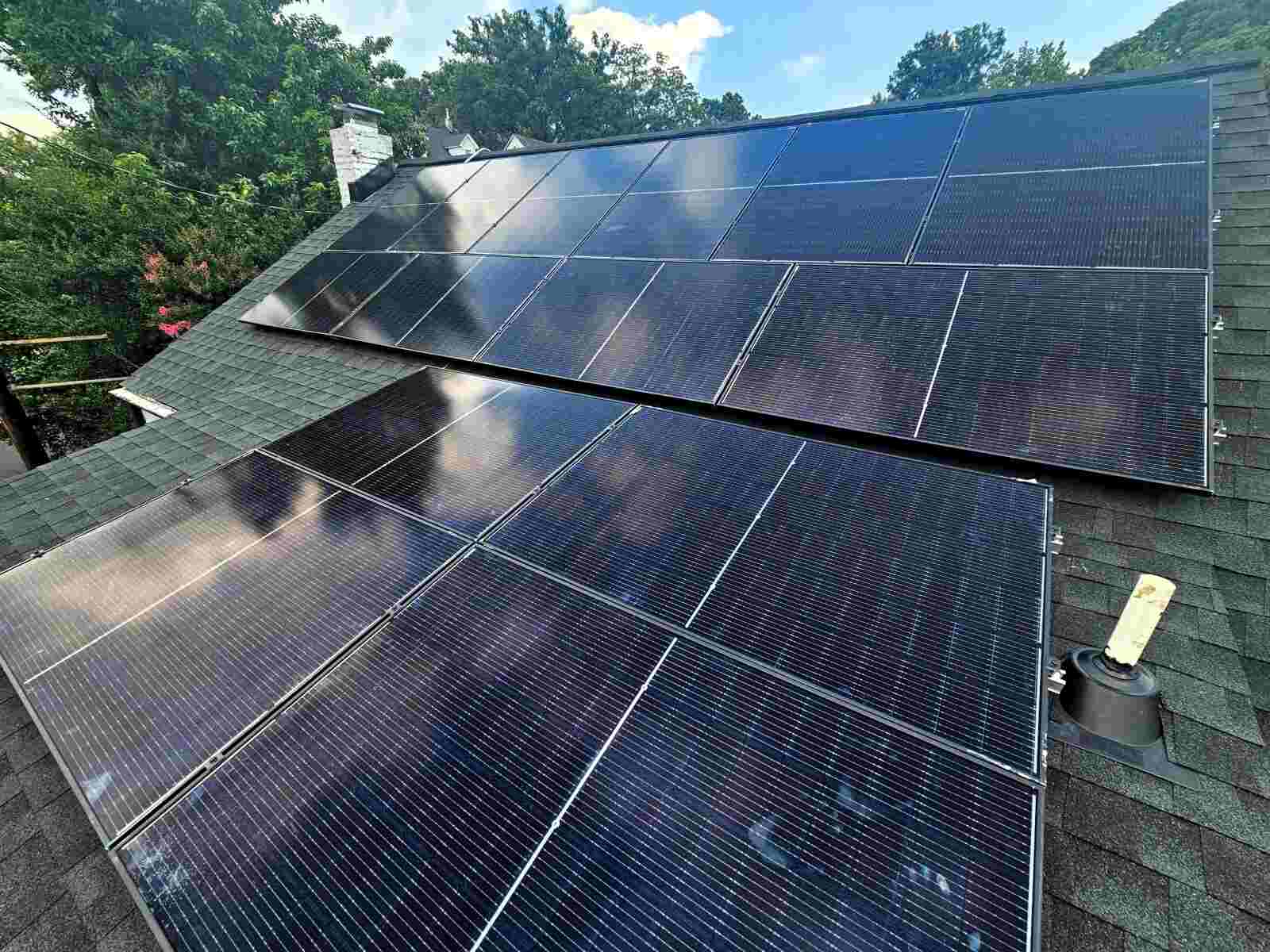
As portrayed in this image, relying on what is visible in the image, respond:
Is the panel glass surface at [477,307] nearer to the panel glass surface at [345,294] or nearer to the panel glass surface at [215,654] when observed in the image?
the panel glass surface at [345,294]

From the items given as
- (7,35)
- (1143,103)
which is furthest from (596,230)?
(7,35)

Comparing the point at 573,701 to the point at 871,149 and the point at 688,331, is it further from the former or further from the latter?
the point at 871,149

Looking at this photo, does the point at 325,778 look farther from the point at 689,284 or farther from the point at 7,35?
the point at 7,35

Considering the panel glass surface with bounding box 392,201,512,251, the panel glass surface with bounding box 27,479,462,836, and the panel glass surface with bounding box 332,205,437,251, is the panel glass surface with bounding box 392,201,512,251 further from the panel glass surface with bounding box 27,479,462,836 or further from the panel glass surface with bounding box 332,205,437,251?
the panel glass surface with bounding box 27,479,462,836

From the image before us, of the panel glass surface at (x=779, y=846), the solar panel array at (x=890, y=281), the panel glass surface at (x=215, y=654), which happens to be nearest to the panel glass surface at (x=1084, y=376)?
the solar panel array at (x=890, y=281)

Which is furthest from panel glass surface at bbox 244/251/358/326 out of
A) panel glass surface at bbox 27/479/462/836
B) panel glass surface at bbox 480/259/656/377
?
panel glass surface at bbox 27/479/462/836

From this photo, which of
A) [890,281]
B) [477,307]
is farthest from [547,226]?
[890,281]
